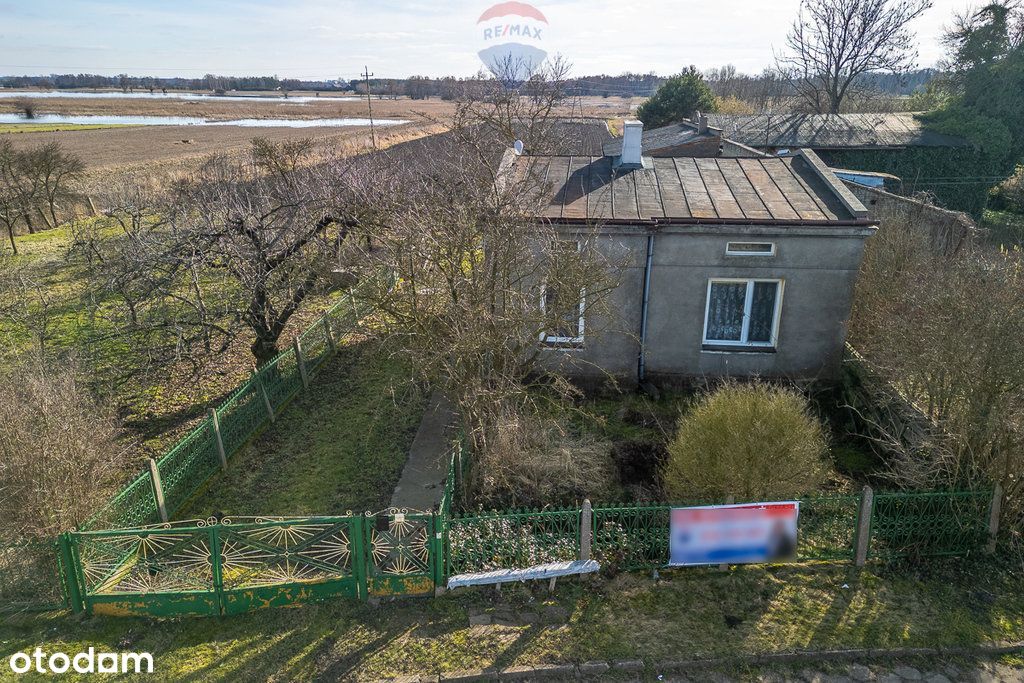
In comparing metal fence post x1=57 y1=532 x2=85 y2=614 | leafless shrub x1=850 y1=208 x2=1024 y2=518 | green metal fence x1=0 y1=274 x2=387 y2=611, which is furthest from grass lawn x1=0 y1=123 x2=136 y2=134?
leafless shrub x1=850 y1=208 x2=1024 y2=518

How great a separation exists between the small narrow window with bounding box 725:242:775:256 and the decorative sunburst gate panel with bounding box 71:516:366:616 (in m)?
8.09

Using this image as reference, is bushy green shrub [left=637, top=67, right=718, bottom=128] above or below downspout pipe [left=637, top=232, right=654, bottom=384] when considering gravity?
above

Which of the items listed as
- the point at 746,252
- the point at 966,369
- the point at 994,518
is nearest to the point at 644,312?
the point at 746,252

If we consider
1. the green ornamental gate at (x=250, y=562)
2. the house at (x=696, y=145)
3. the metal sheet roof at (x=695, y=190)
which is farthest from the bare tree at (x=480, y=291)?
the house at (x=696, y=145)

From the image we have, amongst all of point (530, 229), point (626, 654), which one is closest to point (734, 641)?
point (626, 654)

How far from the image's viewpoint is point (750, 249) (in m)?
11.8

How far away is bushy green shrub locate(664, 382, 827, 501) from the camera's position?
8.05 metres

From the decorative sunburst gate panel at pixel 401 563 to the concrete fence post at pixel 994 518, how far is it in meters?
6.61

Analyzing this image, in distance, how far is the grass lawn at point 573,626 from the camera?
663 centimetres

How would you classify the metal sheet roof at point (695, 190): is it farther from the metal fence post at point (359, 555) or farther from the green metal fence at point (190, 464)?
the metal fence post at point (359, 555)

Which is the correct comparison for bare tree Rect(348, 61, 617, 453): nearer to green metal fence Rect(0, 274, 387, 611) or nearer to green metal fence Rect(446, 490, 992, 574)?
green metal fence Rect(0, 274, 387, 611)

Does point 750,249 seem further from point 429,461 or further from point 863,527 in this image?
point 429,461

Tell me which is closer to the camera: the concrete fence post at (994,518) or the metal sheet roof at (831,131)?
the concrete fence post at (994,518)

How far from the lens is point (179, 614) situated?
281 inches
